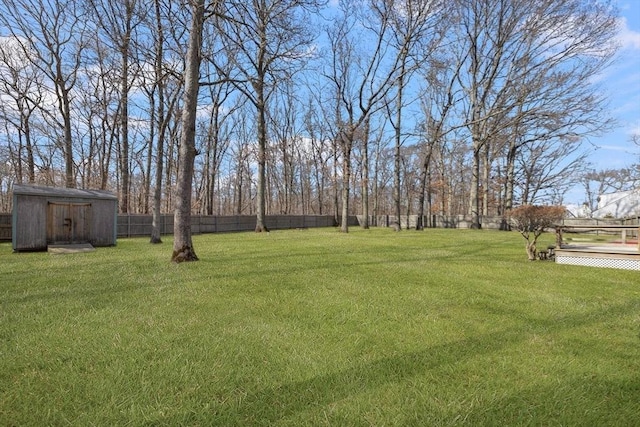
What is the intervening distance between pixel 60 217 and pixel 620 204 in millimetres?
35532

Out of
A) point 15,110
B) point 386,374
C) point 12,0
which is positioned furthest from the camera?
point 15,110

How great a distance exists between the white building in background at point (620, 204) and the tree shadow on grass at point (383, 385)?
29.1 m

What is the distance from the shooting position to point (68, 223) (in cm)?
1073

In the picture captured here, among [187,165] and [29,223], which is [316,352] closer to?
[187,165]

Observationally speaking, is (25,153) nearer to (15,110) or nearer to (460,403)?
(15,110)

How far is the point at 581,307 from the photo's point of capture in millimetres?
4008

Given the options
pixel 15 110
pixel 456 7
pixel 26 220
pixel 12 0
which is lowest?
pixel 26 220

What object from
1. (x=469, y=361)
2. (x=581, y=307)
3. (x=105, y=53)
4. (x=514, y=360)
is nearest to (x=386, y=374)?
(x=469, y=361)

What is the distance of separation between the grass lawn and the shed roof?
646 centimetres

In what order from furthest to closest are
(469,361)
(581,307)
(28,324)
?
(581,307) < (28,324) < (469,361)

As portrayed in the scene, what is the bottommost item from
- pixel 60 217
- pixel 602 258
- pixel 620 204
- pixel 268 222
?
pixel 602 258

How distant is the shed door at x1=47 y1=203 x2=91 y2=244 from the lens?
10.4 m

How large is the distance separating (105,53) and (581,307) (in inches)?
743

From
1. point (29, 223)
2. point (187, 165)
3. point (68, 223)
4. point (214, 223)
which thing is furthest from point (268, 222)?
point (187, 165)
